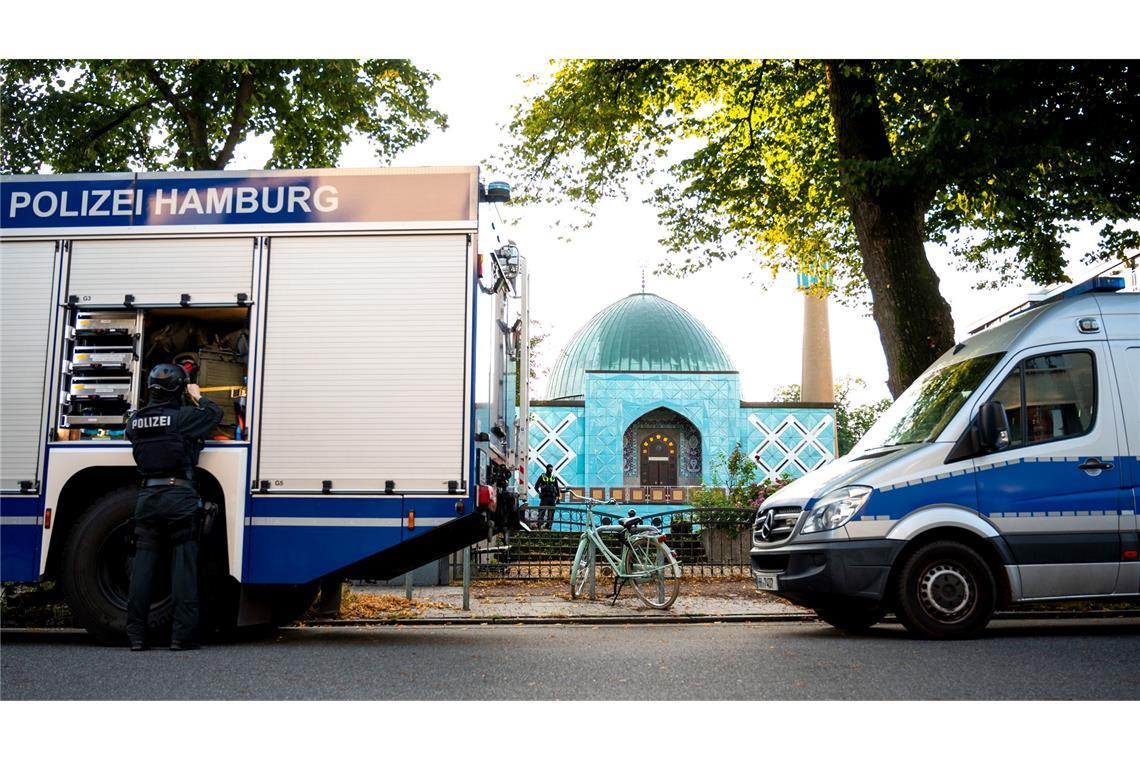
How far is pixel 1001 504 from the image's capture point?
26.2 ft

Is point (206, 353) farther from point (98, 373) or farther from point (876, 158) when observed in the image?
point (876, 158)

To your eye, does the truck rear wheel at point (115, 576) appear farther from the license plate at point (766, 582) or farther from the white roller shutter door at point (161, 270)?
the license plate at point (766, 582)

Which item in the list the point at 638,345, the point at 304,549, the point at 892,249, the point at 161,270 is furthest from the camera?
the point at 638,345

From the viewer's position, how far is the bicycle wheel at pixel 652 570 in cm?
1095

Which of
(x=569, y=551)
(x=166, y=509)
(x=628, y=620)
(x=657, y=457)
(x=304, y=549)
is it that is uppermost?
(x=657, y=457)

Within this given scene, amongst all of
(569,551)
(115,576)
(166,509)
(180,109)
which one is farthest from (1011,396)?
(180,109)

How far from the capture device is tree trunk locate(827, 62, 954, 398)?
454 inches

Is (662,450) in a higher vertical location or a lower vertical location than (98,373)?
higher

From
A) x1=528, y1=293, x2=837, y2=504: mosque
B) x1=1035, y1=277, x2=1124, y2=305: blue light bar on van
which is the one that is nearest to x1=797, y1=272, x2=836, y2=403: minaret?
x1=528, y1=293, x2=837, y2=504: mosque

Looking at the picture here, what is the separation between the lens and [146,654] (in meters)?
7.27

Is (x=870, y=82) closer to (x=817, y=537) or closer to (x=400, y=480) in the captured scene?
(x=817, y=537)

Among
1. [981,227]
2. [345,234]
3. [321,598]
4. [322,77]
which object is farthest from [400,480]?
[981,227]

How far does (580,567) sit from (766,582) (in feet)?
12.0

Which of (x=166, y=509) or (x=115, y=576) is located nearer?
(x=166, y=509)
